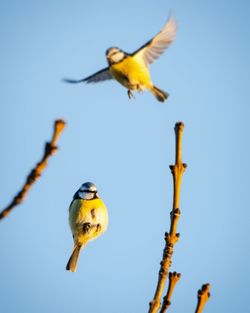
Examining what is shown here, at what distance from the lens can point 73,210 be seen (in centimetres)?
566

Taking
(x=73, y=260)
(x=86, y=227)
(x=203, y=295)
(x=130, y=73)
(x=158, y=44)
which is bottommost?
(x=203, y=295)

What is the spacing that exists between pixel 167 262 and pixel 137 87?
222cm

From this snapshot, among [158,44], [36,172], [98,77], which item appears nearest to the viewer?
[36,172]

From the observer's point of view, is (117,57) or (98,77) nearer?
(117,57)

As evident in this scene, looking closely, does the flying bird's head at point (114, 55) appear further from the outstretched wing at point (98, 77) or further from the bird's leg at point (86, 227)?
the bird's leg at point (86, 227)

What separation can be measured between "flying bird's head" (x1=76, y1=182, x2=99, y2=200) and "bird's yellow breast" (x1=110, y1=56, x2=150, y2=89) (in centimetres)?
212

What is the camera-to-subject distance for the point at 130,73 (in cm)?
404

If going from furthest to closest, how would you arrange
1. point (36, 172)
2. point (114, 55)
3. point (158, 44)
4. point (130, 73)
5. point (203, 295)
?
point (158, 44)
point (114, 55)
point (130, 73)
point (203, 295)
point (36, 172)

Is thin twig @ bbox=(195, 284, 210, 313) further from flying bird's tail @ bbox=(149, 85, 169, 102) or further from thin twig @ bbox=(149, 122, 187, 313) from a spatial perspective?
flying bird's tail @ bbox=(149, 85, 169, 102)

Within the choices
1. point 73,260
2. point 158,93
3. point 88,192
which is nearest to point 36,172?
point 158,93

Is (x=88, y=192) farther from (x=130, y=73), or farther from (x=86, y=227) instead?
(x=130, y=73)

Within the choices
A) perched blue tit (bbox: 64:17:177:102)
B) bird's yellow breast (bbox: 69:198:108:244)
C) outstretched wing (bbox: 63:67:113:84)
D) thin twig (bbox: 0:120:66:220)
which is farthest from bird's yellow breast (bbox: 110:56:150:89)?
thin twig (bbox: 0:120:66:220)

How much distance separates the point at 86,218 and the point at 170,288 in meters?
3.53

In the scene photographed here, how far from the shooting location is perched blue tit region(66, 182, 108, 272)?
5484mm
